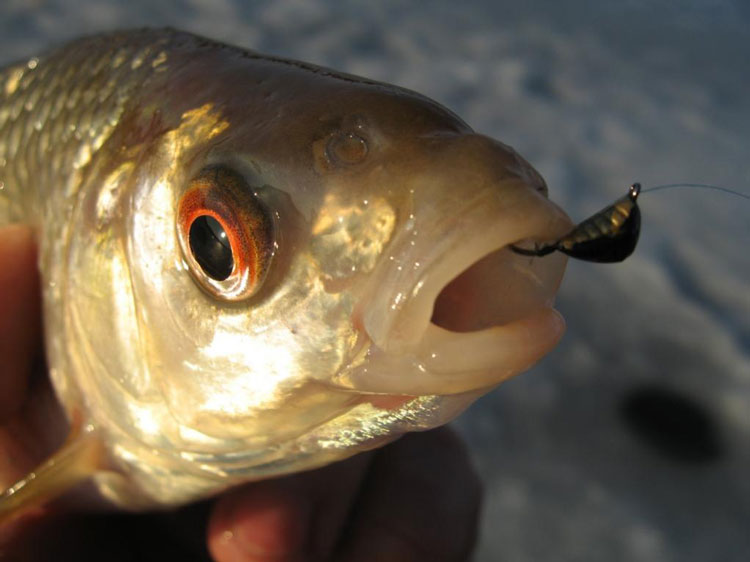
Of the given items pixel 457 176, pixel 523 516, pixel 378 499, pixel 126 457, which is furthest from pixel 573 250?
pixel 523 516

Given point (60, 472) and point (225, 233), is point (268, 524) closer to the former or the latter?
point (60, 472)

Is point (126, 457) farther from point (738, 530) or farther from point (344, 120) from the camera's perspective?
point (738, 530)

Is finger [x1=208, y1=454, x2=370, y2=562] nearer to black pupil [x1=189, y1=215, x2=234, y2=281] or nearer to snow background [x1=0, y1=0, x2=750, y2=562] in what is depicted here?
black pupil [x1=189, y1=215, x2=234, y2=281]

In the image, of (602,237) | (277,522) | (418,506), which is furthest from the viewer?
(418,506)

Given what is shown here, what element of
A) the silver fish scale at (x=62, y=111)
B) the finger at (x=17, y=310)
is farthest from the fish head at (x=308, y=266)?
the finger at (x=17, y=310)

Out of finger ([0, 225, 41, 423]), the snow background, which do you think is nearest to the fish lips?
finger ([0, 225, 41, 423])

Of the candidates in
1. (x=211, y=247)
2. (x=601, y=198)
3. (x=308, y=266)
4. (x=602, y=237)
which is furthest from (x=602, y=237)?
(x=601, y=198)
